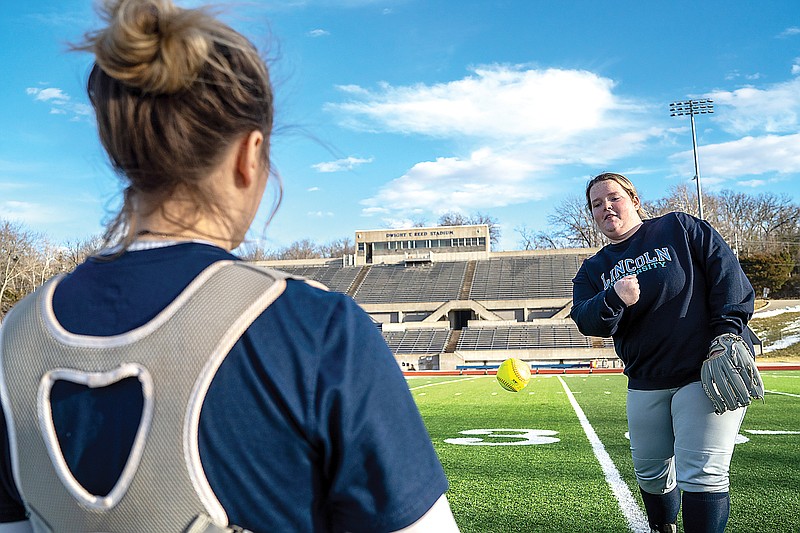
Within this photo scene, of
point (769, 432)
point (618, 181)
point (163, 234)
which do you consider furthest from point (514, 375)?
point (163, 234)

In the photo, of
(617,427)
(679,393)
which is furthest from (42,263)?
(679,393)

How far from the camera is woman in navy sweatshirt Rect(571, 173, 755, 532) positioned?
3.36 meters

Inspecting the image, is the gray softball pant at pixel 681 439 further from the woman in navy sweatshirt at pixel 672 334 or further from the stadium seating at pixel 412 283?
the stadium seating at pixel 412 283

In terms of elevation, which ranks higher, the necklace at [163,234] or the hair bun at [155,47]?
the hair bun at [155,47]

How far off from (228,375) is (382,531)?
338 millimetres

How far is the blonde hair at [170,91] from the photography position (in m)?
1.07

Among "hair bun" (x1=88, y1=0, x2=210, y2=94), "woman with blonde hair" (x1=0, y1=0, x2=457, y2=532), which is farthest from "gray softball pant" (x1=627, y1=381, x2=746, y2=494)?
"hair bun" (x1=88, y1=0, x2=210, y2=94)

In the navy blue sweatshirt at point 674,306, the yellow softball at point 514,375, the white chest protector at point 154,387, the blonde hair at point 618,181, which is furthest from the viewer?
the yellow softball at point 514,375

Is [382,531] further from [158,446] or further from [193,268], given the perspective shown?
[193,268]

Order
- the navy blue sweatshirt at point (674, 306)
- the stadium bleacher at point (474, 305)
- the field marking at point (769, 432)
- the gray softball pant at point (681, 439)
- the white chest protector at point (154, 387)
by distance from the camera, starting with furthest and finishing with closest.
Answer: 1. the stadium bleacher at point (474, 305)
2. the field marking at point (769, 432)
3. the navy blue sweatshirt at point (674, 306)
4. the gray softball pant at point (681, 439)
5. the white chest protector at point (154, 387)

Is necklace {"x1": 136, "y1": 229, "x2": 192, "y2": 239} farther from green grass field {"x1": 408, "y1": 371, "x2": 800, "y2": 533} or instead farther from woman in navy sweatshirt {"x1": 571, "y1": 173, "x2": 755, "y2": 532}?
green grass field {"x1": 408, "y1": 371, "x2": 800, "y2": 533}

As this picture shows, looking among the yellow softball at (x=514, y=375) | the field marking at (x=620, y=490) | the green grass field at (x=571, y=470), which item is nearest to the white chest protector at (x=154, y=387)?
the green grass field at (x=571, y=470)

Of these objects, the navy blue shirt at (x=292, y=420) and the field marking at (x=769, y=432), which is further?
the field marking at (x=769, y=432)

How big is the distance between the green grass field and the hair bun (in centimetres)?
392
